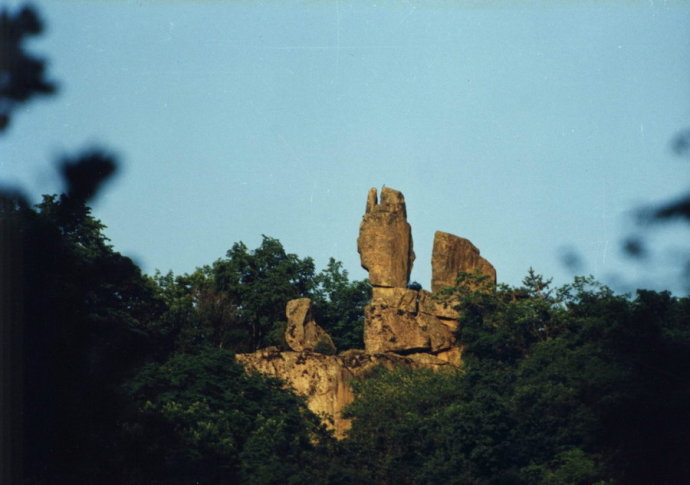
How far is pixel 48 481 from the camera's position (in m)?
12.4

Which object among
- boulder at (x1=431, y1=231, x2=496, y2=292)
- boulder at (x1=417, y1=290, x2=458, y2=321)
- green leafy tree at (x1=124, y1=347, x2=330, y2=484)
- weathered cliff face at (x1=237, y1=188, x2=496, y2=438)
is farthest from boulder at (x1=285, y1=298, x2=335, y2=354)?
boulder at (x1=431, y1=231, x2=496, y2=292)

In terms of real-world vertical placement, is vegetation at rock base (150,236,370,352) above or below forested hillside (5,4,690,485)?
above

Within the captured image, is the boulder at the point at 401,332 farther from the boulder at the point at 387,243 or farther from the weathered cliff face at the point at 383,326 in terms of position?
the boulder at the point at 387,243

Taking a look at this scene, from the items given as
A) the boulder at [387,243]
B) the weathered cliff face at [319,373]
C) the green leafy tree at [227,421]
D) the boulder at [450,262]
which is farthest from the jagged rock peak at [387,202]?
the green leafy tree at [227,421]

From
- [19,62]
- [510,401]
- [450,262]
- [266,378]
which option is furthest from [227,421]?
[19,62]

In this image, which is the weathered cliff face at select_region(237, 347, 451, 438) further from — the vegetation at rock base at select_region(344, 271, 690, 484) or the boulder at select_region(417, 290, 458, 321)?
the boulder at select_region(417, 290, 458, 321)

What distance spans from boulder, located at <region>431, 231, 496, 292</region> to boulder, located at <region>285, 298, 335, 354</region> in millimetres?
5954

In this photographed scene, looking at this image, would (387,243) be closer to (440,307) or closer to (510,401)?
(440,307)

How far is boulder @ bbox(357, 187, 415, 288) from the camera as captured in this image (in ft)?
164

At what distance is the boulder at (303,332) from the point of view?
46.0m

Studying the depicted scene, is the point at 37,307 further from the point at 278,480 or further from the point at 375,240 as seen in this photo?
the point at 375,240

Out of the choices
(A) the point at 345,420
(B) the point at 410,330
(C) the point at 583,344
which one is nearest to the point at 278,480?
(A) the point at 345,420

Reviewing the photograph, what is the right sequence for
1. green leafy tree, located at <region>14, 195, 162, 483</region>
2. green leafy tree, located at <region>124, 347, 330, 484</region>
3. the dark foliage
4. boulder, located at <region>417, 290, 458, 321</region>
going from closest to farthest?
the dark foliage, green leafy tree, located at <region>14, 195, 162, 483</region>, green leafy tree, located at <region>124, 347, 330, 484</region>, boulder, located at <region>417, 290, 458, 321</region>

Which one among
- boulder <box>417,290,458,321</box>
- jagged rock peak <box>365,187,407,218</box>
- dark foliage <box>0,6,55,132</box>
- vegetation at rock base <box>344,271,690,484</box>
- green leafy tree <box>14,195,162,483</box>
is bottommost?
green leafy tree <box>14,195,162,483</box>
